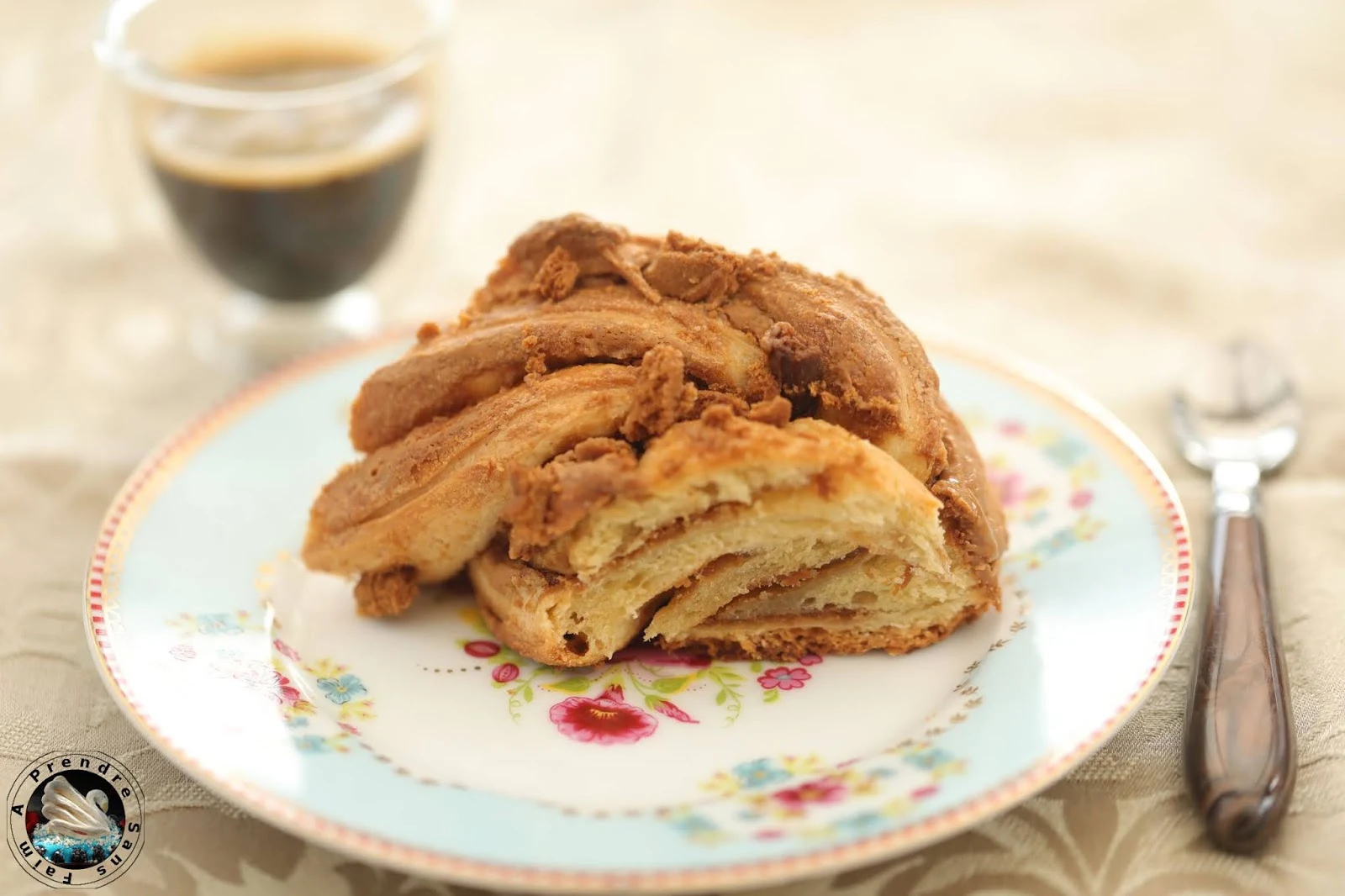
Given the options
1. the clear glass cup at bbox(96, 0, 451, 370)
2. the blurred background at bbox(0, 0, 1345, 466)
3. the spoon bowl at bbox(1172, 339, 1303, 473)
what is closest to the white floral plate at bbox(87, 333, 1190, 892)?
the spoon bowl at bbox(1172, 339, 1303, 473)

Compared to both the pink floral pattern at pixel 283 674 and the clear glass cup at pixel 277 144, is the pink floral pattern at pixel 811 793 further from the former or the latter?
the clear glass cup at pixel 277 144

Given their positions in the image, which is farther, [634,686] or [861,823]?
[634,686]

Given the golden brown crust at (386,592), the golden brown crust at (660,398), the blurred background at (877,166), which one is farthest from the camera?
the blurred background at (877,166)

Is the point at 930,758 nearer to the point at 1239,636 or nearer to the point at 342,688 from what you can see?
the point at 1239,636

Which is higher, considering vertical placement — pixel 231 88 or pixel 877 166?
pixel 231 88

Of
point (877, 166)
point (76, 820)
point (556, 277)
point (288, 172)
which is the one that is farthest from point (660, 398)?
point (877, 166)

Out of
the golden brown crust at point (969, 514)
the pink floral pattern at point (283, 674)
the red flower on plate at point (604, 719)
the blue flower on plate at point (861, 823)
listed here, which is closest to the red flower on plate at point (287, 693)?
the pink floral pattern at point (283, 674)

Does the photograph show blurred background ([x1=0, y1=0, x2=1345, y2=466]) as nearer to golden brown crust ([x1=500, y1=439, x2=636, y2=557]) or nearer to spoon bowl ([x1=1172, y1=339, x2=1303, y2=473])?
spoon bowl ([x1=1172, y1=339, x2=1303, y2=473])
